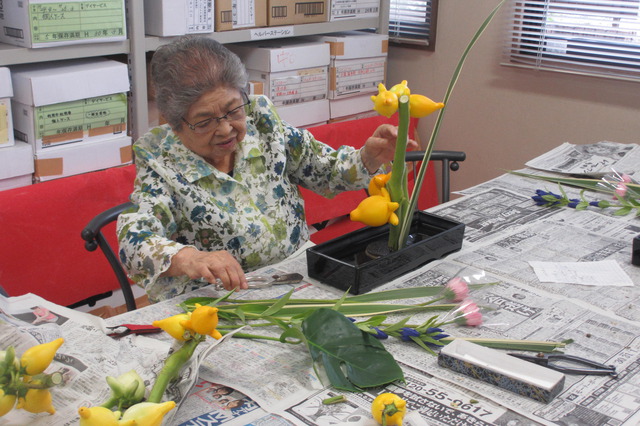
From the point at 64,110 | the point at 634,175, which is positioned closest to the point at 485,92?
the point at 634,175

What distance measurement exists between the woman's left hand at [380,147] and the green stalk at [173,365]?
33.4 inches

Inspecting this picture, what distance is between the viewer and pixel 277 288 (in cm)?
143

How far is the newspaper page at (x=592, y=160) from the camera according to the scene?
2.19 m

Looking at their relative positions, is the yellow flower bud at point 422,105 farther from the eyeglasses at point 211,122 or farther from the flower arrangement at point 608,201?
the flower arrangement at point 608,201

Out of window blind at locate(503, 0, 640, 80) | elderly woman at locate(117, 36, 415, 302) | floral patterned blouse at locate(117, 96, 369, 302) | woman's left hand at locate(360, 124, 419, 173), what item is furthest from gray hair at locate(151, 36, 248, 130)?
window blind at locate(503, 0, 640, 80)

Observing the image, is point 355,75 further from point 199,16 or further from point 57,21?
point 57,21

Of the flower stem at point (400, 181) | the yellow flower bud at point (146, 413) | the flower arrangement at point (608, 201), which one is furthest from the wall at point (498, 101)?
the yellow flower bud at point (146, 413)

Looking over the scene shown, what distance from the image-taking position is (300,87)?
9.48ft

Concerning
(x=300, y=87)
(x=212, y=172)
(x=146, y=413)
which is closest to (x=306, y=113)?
(x=300, y=87)

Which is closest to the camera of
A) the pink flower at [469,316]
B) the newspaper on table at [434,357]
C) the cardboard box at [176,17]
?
the newspaper on table at [434,357]

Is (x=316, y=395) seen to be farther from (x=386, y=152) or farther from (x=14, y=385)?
(x=386, y=152)

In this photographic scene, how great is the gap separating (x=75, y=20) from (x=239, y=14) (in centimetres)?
69

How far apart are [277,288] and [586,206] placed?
978 millimetres

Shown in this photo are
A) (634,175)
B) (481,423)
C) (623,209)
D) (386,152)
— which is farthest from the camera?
(634,175)
